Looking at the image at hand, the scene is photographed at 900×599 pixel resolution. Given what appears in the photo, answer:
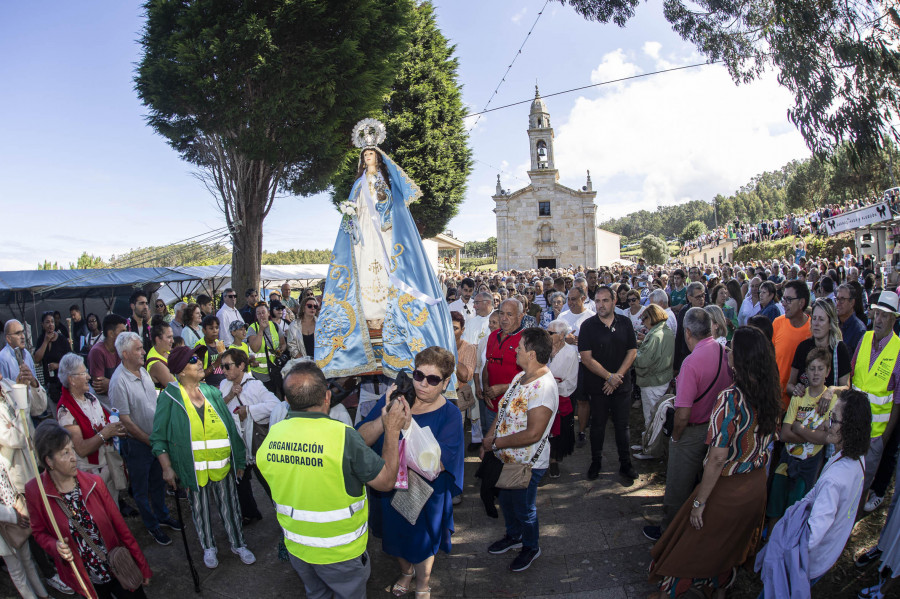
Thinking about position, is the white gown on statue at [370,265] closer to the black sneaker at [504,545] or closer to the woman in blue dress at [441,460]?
the woman in blue dress at [441,460]

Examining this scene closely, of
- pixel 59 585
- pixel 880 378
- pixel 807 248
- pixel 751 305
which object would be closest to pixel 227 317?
pixel 59 585

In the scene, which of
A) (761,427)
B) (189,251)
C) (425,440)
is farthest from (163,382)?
(189,251)

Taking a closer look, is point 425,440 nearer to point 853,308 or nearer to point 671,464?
point 671,464

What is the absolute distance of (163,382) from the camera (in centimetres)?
487

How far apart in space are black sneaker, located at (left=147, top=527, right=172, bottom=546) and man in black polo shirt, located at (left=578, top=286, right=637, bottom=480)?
409 centimetres

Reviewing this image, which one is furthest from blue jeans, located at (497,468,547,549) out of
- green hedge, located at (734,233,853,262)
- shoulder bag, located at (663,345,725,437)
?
green hedge, located at (734,233,853,262)

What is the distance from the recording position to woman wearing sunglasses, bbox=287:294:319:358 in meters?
7.44

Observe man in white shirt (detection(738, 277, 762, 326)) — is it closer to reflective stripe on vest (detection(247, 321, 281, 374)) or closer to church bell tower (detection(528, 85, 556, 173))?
reflective stripe on vest (detection(247, 321, 281, 374))

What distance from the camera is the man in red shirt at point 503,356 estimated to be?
5.56 meters

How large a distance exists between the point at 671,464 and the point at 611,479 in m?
1.59

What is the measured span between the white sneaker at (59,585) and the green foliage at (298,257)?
5006 centimetres

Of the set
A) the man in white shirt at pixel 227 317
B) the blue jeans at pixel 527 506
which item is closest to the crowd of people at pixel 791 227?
the blue jeans at pixel 527 506

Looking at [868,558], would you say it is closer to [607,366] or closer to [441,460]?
[607,366]

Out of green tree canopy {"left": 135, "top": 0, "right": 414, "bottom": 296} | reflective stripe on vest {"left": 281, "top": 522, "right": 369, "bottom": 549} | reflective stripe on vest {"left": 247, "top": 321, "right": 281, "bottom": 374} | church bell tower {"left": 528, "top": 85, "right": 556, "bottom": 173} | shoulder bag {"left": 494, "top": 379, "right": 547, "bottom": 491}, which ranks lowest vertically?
shoulder bag {"left": 494, "top": 379, "right": 547, "bottom": 491}
